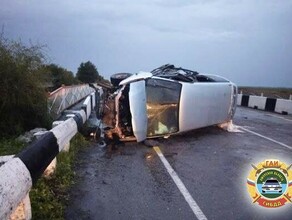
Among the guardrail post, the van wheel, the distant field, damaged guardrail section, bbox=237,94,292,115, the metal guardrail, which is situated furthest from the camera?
the distant field

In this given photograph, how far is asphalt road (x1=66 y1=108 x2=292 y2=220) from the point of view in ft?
14.8

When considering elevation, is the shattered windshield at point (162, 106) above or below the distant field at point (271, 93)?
above

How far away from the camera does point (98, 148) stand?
848 cm

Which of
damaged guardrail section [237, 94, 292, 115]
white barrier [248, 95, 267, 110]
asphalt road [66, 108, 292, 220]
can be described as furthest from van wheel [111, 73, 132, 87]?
white barrier [248, 95, 267, 110]

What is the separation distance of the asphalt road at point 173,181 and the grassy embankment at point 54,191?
0.46ft

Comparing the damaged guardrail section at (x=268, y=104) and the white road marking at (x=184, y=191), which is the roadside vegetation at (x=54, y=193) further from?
the damaged guardrail section at (x=268, y=104)

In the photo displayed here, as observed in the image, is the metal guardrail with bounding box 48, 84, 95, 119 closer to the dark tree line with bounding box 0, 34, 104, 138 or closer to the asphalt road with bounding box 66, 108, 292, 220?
the dark tree line with bounding box 0, 34, 104, 138

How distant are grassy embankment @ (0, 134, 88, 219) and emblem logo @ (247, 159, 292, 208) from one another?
2.45 metres

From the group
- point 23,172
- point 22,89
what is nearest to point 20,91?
point 22,89

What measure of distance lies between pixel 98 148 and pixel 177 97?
7.88ft

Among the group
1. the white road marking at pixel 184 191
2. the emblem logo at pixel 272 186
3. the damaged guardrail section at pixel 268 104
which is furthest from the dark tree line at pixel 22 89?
the damaged guardrail section at pixel 268 104

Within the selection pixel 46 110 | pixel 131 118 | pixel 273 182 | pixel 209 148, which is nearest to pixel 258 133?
pixel 209 148

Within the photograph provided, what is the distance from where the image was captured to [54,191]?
198 inches

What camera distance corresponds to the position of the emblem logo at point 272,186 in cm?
411
